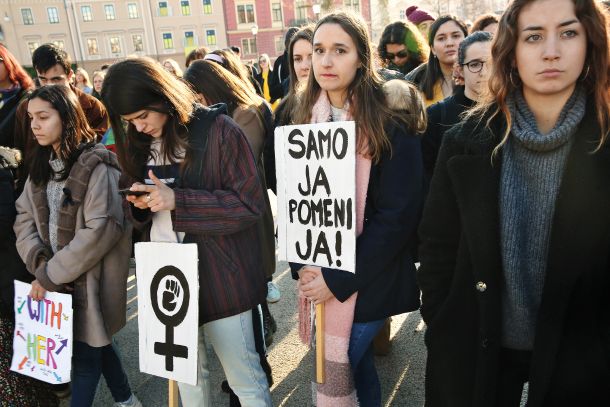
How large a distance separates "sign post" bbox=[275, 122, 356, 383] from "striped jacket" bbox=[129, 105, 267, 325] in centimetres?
16

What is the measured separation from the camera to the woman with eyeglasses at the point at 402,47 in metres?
3.82

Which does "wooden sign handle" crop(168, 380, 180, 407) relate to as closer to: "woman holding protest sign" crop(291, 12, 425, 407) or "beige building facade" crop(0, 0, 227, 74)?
"woman holding protest sign" crop(291, 12, 425, 407)

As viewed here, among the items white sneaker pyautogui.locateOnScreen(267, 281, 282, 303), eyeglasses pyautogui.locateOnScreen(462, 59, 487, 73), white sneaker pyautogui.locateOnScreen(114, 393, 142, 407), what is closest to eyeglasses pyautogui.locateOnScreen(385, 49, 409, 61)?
eyeglasses pyautogui.locateOnScreen(462, 59, 487, 73)

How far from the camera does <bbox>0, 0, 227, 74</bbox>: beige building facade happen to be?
41.2 meters

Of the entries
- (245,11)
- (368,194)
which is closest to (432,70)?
(368,194)

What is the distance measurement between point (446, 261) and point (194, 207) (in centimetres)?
105

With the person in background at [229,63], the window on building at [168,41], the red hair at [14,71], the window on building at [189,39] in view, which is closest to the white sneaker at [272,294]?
the person in background at [229,63]

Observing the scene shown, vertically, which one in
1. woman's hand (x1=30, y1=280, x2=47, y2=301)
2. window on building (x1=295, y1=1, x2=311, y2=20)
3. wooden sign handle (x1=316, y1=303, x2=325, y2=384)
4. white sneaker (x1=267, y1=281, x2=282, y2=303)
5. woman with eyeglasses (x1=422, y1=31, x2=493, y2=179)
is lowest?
white sneaker (x1=267, y1=281, x2=282, y2=303)

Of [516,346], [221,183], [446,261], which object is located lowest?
[516,346]

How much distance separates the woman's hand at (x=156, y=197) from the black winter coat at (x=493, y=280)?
1.04 metres

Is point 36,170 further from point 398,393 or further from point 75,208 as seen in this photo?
point 398,393

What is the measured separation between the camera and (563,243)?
135 centimetres

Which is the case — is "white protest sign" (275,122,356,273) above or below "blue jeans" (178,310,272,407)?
above

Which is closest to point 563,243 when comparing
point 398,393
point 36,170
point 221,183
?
point 221,183
